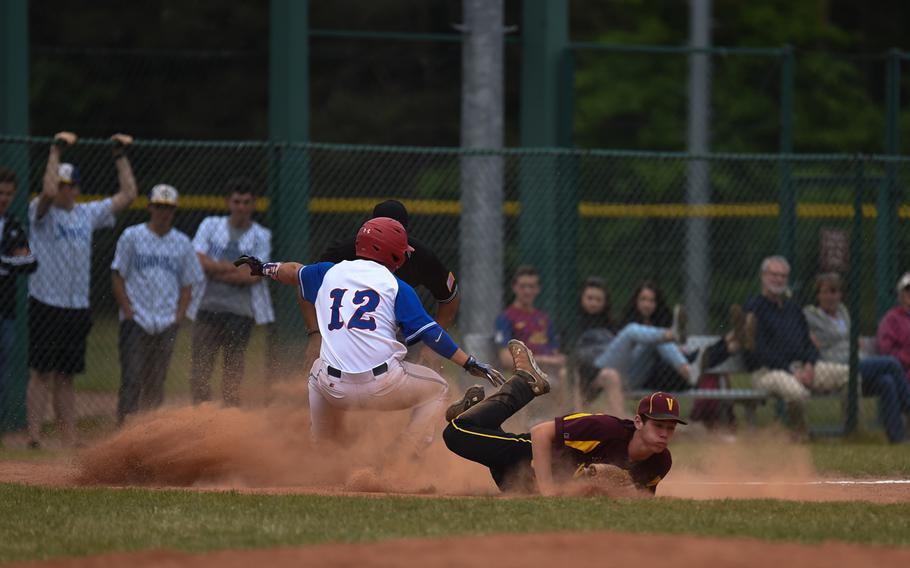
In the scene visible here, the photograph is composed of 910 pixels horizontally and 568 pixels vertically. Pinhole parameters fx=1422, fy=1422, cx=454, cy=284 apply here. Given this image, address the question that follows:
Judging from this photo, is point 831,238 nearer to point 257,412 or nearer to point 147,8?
point 257,412

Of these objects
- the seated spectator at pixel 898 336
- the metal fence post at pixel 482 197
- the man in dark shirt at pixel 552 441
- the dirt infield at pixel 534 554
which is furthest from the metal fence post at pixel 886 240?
the dirt infield at pixel 534 554

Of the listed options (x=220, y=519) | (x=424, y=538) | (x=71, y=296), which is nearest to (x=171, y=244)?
(x=71, y=296)

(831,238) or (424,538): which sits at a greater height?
(831,238)

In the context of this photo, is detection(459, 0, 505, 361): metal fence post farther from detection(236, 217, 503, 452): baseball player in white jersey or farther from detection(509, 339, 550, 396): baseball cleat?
detection(236, 217, 503, 452): baseball player in white jersey

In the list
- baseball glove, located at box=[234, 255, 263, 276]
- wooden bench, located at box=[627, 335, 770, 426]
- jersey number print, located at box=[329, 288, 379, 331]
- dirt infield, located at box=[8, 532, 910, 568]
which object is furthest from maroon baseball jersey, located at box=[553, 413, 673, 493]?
wooden bench, located at box=[627, 335, 770, 426]

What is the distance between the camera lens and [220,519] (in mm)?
7090

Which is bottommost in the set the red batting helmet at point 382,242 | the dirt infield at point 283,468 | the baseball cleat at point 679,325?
the dirt infield at point 283,468

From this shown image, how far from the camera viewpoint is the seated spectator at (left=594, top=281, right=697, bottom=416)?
1177cm

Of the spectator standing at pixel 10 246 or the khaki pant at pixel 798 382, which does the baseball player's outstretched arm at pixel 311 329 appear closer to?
the spectator standing at pixel 10 246

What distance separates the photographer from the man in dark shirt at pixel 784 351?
12070mm

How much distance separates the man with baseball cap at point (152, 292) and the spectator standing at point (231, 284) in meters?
0.15

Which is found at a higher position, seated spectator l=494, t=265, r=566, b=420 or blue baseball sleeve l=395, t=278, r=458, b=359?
blue baseball sleeve l=395, t=278, r=458, b=359

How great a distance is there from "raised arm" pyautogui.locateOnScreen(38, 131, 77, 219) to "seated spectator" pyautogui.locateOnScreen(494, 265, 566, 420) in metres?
3.68

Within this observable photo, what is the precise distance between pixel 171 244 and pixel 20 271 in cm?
116
